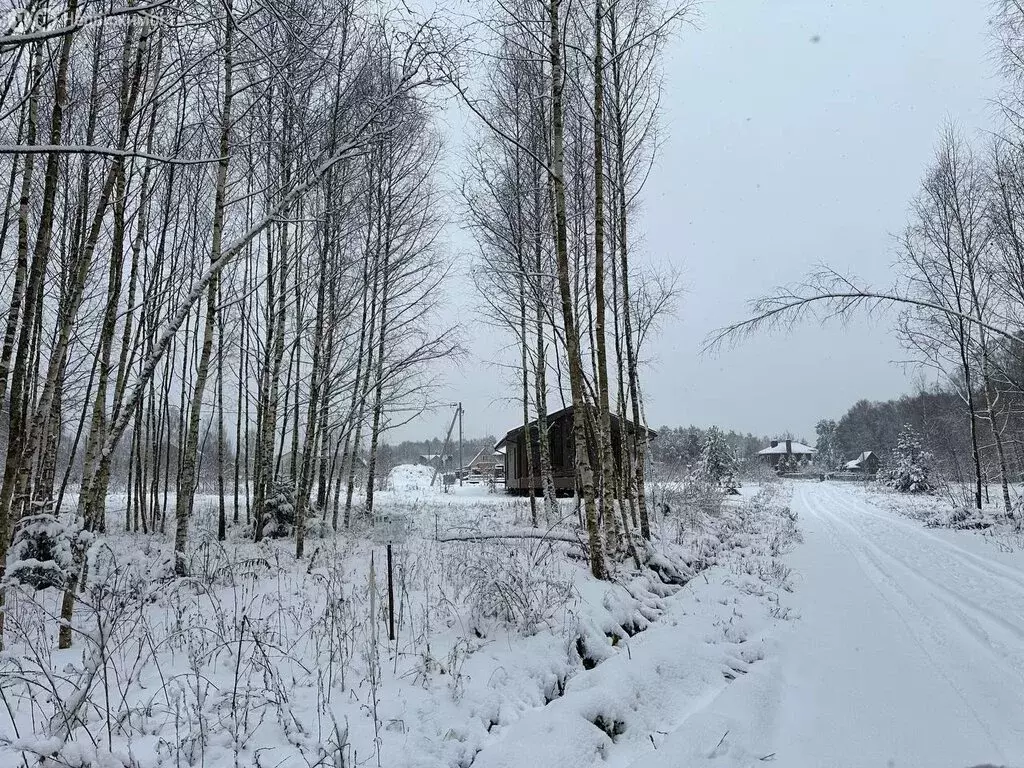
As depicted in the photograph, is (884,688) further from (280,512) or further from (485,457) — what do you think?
(485,457)

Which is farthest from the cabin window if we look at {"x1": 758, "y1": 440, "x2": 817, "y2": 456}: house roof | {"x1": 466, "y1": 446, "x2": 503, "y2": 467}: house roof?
{"x1": 758, "y1": 440, "x2": 817, "y2": 456}: house roof

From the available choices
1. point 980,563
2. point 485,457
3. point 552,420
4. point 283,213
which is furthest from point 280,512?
point 485,457

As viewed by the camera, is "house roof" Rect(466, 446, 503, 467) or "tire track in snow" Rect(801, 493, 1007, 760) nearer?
"tire track in snow" Rect(801, 493, 1007, 760)

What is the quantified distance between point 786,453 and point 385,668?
93.1m

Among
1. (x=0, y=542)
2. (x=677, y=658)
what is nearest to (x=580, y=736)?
(x=677, y=658)

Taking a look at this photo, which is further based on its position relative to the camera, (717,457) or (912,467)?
(717,457)

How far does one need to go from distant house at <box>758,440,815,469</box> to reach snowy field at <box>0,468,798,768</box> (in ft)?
283

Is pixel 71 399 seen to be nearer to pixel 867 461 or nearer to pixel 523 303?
pixel 523 303

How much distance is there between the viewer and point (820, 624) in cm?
517

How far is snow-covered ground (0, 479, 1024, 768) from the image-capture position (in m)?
2.78

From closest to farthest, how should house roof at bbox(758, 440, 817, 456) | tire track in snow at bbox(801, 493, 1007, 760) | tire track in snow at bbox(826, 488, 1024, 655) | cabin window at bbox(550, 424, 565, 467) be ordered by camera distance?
A: tire track in snow at bbox(801, 493, 1007, 760) → tire track in snow at bbox(826, 488, 1024, 655) → cabin window at bbox(550, 424, 565, 467) → house roof at bbox(758, 440, 817, 456)

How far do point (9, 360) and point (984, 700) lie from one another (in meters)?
7.09

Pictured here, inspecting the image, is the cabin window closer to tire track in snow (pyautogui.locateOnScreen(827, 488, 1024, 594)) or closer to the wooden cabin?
the wooden cabin

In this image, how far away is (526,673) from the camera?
390 centimetres
